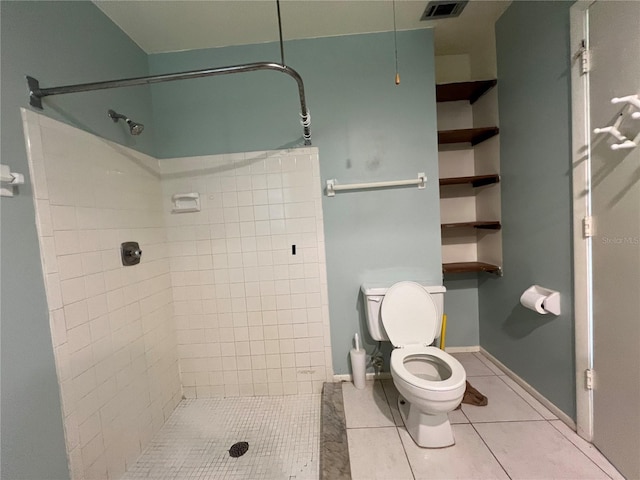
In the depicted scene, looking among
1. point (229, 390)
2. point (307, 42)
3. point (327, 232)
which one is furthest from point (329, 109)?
point (229, 390)

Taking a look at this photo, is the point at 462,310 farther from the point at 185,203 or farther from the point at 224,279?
the point at 185,203

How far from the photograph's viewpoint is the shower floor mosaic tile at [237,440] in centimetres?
141

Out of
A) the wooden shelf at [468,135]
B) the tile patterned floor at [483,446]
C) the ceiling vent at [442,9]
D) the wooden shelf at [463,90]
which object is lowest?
the tile patterned floor at [483,446]

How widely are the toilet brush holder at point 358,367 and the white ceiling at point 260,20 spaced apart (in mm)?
2323

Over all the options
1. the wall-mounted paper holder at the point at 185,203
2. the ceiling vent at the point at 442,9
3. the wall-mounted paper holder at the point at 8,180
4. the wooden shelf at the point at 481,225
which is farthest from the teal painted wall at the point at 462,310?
the wall-mounted paper holder at the point at 8,180

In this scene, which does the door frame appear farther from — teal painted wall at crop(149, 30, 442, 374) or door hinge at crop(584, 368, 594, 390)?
teal painted wall at crop(149, 30, 442, 374)

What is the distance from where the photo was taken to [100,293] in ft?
4.50

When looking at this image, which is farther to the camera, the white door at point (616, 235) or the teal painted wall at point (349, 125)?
the teal painted wall at point (349, 125)

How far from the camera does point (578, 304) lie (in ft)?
4.52

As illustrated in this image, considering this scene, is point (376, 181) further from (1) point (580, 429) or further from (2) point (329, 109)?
(1) point (580, 429)

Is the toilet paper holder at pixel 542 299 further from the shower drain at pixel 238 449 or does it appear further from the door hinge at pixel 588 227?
the shower drain at pixel 238 449

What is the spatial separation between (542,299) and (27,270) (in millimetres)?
2560

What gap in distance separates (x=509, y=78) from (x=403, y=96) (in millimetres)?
734

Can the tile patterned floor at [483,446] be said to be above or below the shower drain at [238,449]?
above
